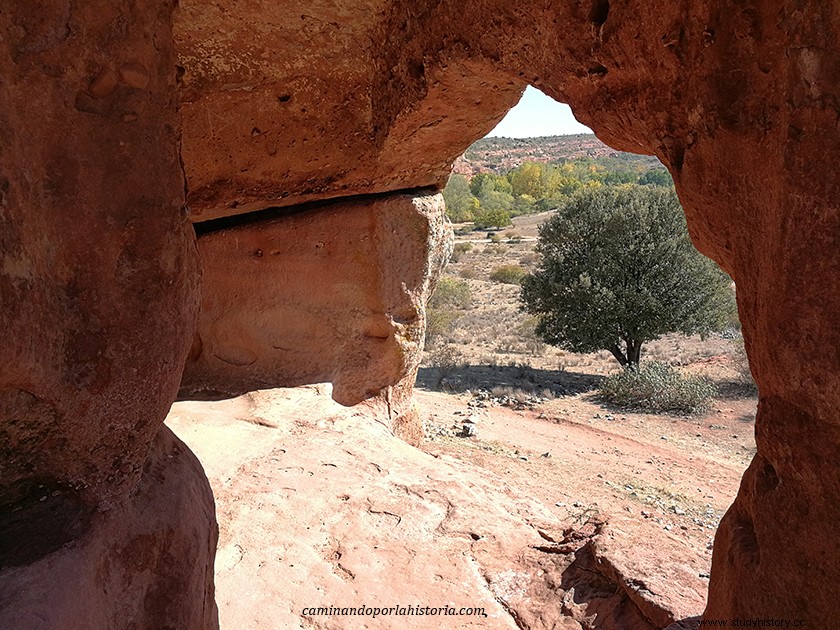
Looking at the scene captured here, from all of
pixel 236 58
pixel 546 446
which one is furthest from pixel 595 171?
pixel 236 58

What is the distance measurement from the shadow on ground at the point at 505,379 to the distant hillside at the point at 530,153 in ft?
138

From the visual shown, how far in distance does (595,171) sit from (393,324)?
48.0 metres

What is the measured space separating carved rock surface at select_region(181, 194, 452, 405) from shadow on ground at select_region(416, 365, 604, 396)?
4888mm

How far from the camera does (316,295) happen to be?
433 cm

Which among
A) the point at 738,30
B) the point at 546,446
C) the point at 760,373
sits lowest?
the point at 546,446

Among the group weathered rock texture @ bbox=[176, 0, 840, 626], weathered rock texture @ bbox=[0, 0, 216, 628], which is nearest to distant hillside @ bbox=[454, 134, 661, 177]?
weathered rock texture @ bbox=[176, 0, 840, 626]

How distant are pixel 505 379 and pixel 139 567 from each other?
8460 millimetres

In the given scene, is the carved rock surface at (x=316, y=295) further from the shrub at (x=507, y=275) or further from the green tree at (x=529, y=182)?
the green tree at (x=529, y=182)

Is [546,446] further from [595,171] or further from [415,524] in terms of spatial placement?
[595,171]

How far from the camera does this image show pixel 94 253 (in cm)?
153

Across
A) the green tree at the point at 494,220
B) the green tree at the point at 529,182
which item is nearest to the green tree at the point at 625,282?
the green tree at the point at 494,220

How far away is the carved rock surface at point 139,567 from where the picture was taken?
1.36 m

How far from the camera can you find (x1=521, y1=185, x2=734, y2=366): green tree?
10.7 meters

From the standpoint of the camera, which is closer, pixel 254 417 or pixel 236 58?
pixel 236 58
